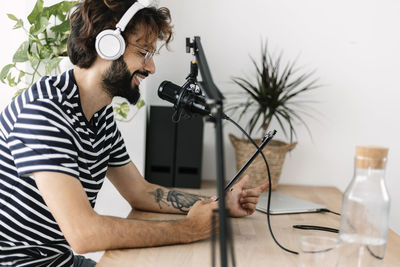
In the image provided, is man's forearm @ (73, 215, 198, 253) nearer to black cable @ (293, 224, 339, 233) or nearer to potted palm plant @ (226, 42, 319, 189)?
black cable @ (293, 224, 339, 233)

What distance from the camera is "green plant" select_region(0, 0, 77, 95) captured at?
175 cm

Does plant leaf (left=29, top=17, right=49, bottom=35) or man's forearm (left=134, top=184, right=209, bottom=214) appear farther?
plant leaf (left=29, top=17, right=49, bottom=35)

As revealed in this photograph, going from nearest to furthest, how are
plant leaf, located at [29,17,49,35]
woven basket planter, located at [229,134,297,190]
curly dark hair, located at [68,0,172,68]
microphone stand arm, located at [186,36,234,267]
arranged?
microphone stand arm, located at [186,36,234,267]
curly dark hair, located at [68,0,172,68]
plant leaf, located at [29,17,49,35]
woven basket planter, located at [229,134,297,190]

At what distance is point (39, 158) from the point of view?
3.63ft

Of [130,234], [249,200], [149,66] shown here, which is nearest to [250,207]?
[249,200]

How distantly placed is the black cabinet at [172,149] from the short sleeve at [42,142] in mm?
814

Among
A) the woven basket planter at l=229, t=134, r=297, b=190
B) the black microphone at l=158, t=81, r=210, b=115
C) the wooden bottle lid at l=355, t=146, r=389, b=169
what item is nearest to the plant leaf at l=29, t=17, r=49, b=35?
the black microphone at l=158, t=81, r=210, b=115

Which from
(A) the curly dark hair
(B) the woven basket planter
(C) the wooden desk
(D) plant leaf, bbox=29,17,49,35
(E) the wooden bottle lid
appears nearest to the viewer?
(E) the wooden bottle lid

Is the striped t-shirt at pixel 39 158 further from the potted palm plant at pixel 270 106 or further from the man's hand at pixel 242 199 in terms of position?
the potted palm plant at pixel 270 106

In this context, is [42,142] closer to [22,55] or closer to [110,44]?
[110,44]

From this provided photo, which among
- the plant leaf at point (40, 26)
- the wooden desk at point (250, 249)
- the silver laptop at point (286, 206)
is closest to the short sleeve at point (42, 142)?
the wooden desk at point (250, 249)

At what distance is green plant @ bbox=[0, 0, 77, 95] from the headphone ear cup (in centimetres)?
50

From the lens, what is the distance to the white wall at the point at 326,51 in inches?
86.1

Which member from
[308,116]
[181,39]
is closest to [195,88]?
[181,39]
